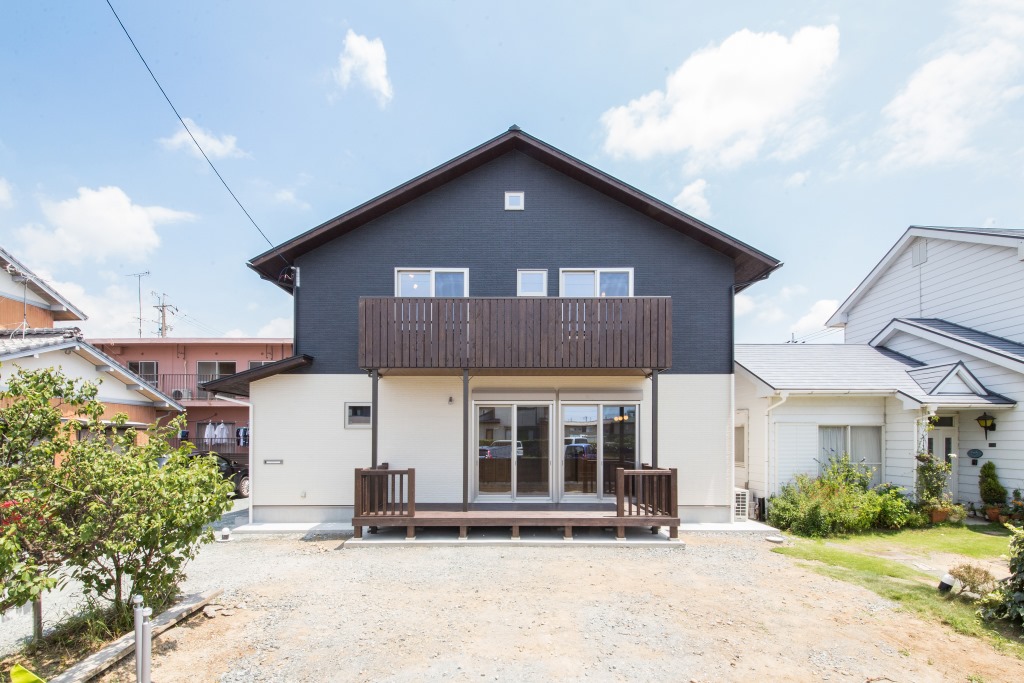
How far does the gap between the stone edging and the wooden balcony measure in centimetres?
457

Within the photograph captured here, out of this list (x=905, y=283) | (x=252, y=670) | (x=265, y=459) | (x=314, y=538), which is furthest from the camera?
(x=905, y=283)

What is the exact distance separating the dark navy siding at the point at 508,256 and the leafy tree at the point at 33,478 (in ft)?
18.8

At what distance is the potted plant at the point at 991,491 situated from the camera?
420 inches

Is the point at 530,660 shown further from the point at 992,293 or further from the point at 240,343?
the point at 240,343

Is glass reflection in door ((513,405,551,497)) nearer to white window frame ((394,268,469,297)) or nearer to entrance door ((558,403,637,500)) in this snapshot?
entrance door ((558,403,637,500))

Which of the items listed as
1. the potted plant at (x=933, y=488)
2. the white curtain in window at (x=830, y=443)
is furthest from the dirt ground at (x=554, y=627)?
the potted plant at (x=933, y=488)

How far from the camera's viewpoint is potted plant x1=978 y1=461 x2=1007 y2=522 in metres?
10.7

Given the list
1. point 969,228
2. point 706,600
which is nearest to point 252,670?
point 706,600

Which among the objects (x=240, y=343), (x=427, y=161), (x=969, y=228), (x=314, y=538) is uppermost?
(x=427, y=161)

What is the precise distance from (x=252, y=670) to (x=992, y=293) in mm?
17181

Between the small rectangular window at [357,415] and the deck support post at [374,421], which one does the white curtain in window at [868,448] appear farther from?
the small rectangular window at [357,415]

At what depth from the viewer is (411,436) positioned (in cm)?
1018

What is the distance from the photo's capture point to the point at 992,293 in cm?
1270

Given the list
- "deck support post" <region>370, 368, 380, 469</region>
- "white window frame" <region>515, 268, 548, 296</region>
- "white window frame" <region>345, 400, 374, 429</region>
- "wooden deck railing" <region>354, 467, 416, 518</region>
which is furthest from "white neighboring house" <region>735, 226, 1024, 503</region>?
"white window frame" <region>345, 400, 374, 429</region>
